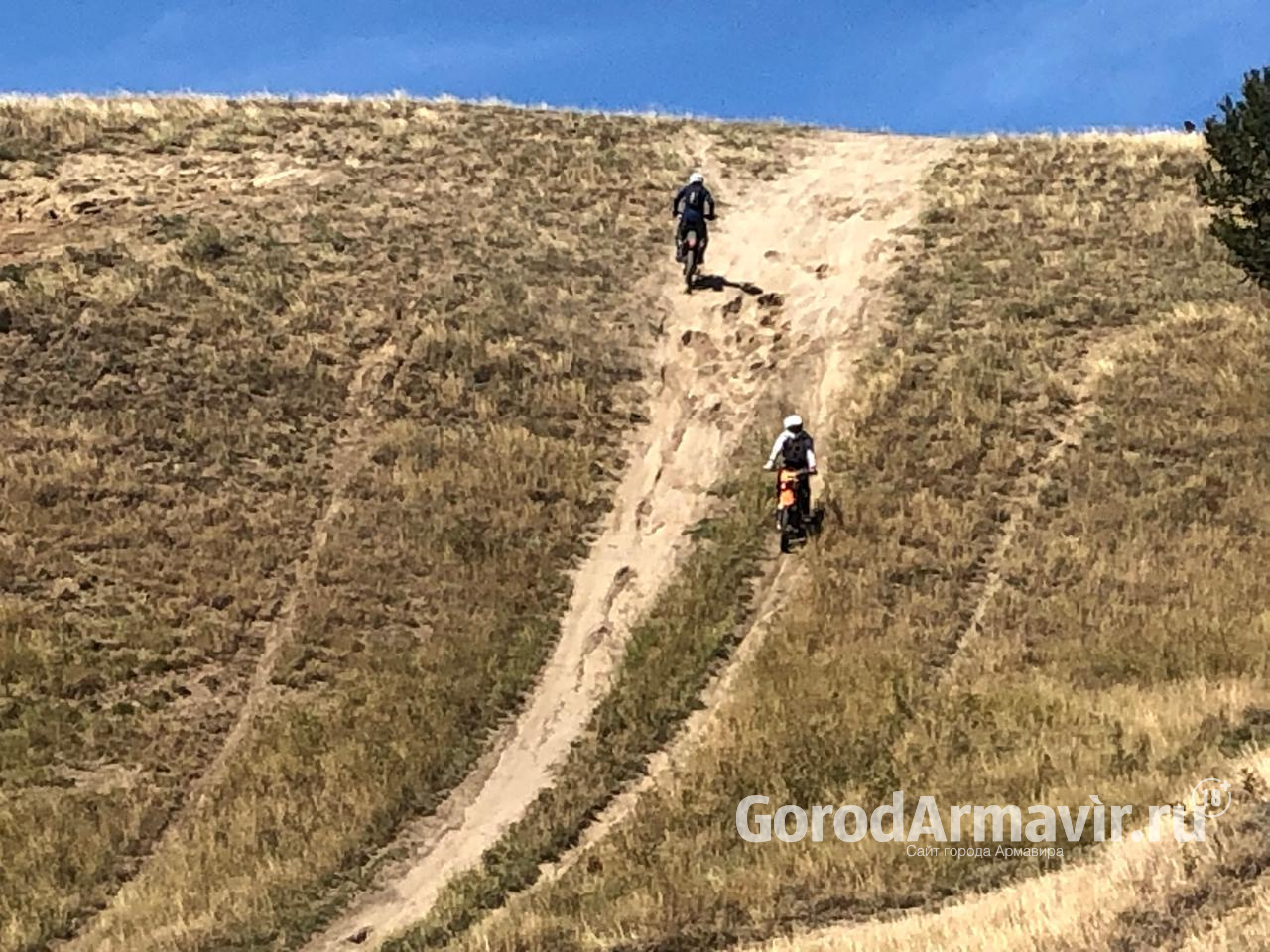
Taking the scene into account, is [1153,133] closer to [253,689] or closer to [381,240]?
[381,240]

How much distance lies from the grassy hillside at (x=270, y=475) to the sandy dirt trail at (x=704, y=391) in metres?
0.41

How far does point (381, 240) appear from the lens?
92.4 feet

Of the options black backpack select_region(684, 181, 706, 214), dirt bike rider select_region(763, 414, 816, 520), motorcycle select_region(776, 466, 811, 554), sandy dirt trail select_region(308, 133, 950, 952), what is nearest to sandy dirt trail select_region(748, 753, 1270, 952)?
sandy dirt trail select_region(308, 133, 950, 952)

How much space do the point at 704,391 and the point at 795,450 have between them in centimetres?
534

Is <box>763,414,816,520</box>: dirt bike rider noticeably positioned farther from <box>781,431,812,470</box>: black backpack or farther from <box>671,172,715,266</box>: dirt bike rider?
<box>671,172,715,266</box>: dirt bike rider

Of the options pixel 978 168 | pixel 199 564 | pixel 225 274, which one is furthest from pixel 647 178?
pixel 199 564

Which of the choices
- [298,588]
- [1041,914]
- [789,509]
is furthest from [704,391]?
[1041,914]

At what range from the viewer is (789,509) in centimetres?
1905

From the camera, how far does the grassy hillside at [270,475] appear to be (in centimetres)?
1391

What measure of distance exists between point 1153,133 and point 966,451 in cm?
1904

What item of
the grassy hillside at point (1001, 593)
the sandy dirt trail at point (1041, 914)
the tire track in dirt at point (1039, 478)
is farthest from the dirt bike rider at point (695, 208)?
the sandy dirt trail at point (1041, 914)

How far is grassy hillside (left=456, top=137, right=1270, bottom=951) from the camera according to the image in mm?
11859

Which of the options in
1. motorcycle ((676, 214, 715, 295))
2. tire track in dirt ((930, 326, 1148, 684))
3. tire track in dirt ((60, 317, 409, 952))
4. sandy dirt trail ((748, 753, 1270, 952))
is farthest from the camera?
motorcycle ((676, 214, 715, 295))

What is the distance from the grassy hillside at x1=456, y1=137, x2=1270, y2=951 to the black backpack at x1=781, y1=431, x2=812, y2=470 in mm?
1098
